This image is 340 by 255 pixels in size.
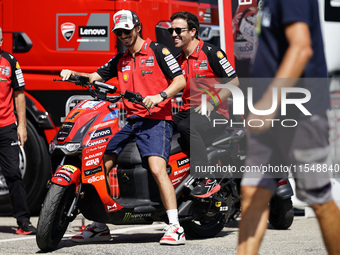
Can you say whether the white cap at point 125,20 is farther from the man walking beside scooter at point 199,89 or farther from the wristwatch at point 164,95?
the man walking beside scooter at point 199,89

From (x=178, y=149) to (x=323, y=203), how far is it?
3103 millimetres

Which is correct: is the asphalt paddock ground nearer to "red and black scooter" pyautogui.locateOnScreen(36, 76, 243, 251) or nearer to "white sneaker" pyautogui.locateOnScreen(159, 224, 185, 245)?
"white sneaker" pyautogui.locateOnScreen(159, 224, 185, 245)

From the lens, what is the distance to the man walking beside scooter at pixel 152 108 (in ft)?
21.2

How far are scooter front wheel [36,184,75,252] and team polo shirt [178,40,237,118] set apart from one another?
147cm

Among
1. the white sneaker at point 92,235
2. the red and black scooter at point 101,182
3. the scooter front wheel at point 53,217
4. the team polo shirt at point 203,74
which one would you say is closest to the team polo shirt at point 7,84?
the red and black scooter at point 101,182

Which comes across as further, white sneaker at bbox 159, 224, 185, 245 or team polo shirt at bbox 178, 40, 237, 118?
team polo shirt at bbox 178, 40, 237, 118

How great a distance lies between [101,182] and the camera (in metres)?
6.43

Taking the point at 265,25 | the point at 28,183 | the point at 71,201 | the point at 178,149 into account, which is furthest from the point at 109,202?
the point at 265,25

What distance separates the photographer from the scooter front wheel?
237 inches

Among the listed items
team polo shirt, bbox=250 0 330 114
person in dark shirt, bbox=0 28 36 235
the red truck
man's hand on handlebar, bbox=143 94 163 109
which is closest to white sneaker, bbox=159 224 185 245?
man's hand on handlebar, bbox=143 94 163 109

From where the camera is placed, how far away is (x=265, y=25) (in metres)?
3.76

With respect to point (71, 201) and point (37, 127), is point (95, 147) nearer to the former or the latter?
point (71, 201)

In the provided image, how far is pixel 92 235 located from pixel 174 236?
30.9 inches

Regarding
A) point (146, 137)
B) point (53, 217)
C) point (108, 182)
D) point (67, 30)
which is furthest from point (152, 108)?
point (67, 30)
